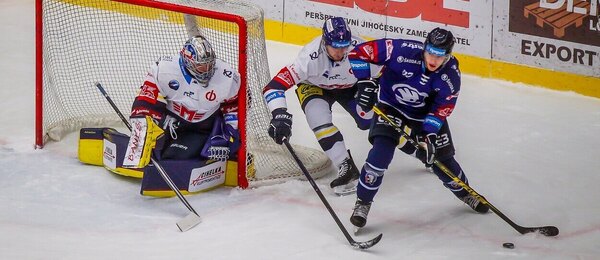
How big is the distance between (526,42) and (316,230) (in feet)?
9.12

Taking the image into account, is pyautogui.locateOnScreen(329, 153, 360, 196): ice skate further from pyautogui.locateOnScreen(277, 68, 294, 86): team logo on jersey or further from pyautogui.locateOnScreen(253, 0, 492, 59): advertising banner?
pyautogui.locateOnScreen(253, 0, 492, 59): advertising banner

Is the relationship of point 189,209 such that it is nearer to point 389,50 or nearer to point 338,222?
point 338,222

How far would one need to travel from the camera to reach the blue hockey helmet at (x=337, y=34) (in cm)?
696

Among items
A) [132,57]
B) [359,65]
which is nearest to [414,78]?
[359,65]

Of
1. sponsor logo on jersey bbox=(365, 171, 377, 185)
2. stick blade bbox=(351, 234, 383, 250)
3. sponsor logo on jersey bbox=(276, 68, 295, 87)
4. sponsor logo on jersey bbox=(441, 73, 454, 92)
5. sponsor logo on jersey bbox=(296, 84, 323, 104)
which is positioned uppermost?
sponsor logo on jersey bbox=(441, 73, 454, 92)

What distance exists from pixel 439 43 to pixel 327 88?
3.80 feet

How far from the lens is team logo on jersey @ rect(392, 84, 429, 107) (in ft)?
21.8

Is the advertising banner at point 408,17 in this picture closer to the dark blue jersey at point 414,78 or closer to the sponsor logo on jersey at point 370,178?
the dark blue jersey at point 414,78

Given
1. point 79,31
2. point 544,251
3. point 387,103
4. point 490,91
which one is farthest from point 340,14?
point 544,251

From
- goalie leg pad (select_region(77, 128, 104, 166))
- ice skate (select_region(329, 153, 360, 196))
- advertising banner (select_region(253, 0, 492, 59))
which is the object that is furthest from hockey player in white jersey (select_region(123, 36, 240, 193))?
advertising banner (select_region(253, 0, 492, 59))

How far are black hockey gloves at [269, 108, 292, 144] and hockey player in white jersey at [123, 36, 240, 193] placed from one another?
0.33 metres

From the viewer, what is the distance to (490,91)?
8961 millimetres

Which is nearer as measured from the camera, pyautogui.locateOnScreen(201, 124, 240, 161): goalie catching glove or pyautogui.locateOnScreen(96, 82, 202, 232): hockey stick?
pyautogui.locateOnScreen(96, 82, 202, 232): hockey stick

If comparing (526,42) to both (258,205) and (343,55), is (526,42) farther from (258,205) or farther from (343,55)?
(258,205)
